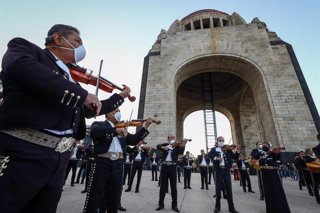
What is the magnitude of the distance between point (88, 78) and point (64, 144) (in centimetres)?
156

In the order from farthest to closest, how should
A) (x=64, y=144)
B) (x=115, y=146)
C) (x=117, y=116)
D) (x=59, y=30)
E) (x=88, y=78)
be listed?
(x=117, y=116)
(x=115, y=146)
(x=88, y=78)
(x=59, y=30)
(x=64, y=144)

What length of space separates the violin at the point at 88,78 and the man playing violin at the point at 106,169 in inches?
27.2

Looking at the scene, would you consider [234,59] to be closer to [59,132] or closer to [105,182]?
[105,182]

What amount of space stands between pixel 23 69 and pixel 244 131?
23869 millimetres

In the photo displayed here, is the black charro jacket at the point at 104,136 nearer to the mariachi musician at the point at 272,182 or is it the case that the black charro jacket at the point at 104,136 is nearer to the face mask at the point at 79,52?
the face mask at the point at 79,52

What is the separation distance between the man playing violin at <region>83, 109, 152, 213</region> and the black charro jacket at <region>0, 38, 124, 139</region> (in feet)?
5.56

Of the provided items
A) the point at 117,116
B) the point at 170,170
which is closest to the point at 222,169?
the point at 170,170

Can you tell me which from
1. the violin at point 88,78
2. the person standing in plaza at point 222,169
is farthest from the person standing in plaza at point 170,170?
the violin at point 88,78

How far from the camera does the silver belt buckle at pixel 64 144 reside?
132 centimetres

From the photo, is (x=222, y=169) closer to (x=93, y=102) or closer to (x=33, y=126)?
(x=93, y=102)

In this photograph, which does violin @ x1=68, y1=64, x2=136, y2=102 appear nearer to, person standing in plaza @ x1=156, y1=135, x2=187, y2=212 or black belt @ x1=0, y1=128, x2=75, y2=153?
black belt @ x1=0, y1=128, x2=75, y2=153

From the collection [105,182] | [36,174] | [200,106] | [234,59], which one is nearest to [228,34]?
[234,59]

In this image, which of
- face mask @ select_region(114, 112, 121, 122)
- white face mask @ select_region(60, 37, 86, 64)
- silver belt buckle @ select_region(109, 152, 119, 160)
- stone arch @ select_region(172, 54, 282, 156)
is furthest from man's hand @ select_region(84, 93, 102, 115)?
stone arch @ select_region(172, 54, 282, 156)

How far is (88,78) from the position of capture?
270 cm
